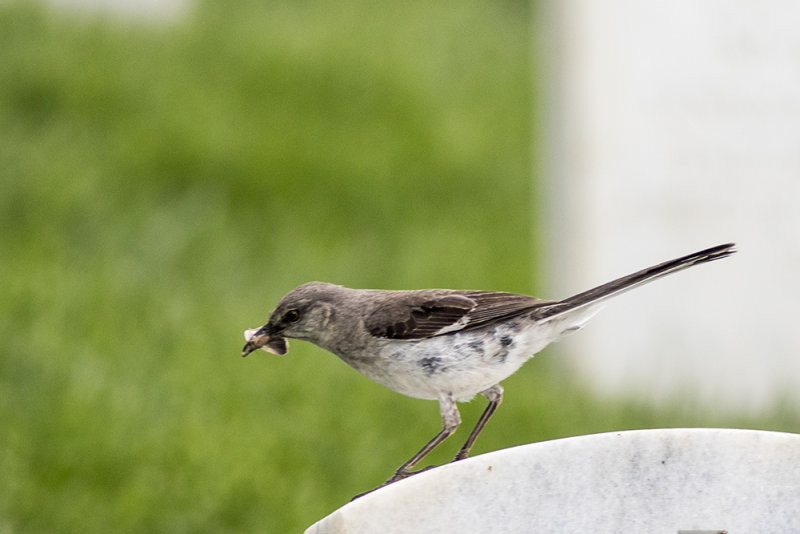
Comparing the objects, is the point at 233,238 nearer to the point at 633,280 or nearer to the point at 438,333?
the point at 438,333

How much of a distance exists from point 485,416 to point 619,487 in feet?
1.71

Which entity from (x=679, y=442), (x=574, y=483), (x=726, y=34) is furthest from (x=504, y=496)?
(x=726, y=34)

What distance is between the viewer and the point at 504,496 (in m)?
2.38

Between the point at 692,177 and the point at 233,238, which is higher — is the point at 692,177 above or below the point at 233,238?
above

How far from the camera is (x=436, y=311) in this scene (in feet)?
9.71

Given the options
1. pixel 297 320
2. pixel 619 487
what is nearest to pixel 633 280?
pixel 619 487

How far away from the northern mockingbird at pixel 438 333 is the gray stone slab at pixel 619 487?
410 millimetres

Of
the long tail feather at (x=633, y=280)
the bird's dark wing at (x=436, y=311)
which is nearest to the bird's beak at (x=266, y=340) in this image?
the bird's dark wing at (x=436, y=311)

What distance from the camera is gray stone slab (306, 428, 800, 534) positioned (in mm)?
2375

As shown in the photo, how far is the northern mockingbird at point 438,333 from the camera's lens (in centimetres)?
283

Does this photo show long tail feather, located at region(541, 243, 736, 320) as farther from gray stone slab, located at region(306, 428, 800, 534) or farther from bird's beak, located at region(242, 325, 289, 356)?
bird's beak, located at region(242, 325, 289, 356)

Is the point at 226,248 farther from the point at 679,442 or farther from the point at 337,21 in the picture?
the point at 679,442

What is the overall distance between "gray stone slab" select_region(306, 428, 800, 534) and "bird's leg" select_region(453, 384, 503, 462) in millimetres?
429

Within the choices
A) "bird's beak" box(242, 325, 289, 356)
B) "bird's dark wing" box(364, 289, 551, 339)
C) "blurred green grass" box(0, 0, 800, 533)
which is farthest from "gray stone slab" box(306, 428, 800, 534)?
"blurred green grass" box(0, 0, 800, 533)
